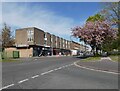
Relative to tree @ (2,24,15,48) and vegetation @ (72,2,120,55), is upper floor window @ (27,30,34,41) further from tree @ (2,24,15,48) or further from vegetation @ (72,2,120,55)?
vegetation @ (72,2,120,55)

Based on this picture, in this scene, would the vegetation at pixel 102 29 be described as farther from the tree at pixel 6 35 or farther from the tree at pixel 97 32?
the tree at pixel 6 35

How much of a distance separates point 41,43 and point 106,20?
48599 mm

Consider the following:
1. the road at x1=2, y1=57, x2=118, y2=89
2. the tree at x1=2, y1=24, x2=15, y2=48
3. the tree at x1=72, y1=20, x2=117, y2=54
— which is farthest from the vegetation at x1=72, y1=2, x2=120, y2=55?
the road at x1=2, y1=57, x2=118, y2=89

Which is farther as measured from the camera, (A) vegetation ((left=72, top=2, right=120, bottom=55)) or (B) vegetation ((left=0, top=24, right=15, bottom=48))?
(B) vegetation ((left=0, top=24, right=15, bottom=48))

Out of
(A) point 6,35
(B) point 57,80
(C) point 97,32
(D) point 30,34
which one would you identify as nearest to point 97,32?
(C) point 97,32

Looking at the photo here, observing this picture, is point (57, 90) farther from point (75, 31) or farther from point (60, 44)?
point (60, 44)

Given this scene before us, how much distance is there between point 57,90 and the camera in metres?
10.1

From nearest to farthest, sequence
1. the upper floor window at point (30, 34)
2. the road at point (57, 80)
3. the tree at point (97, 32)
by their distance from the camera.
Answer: the road at point (57, 80)
the tree at point (97, 32)
the upper floor window at point (30, 34)

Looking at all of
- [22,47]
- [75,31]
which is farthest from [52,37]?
[75,31]

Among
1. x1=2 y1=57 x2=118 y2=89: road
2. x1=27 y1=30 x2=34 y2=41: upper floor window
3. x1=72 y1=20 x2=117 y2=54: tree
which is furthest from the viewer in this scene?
x1=27 y1=30 x2=34 y2=41: upper floor window

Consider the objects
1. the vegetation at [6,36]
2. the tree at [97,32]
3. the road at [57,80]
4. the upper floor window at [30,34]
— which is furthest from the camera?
the upper floor window at [30,34]

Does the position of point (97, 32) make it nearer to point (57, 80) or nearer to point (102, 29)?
point (102, 29)

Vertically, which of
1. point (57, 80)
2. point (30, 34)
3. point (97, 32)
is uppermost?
point (30, 34)

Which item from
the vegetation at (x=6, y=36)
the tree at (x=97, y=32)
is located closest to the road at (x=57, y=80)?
the tree at (x=97, y=32)
